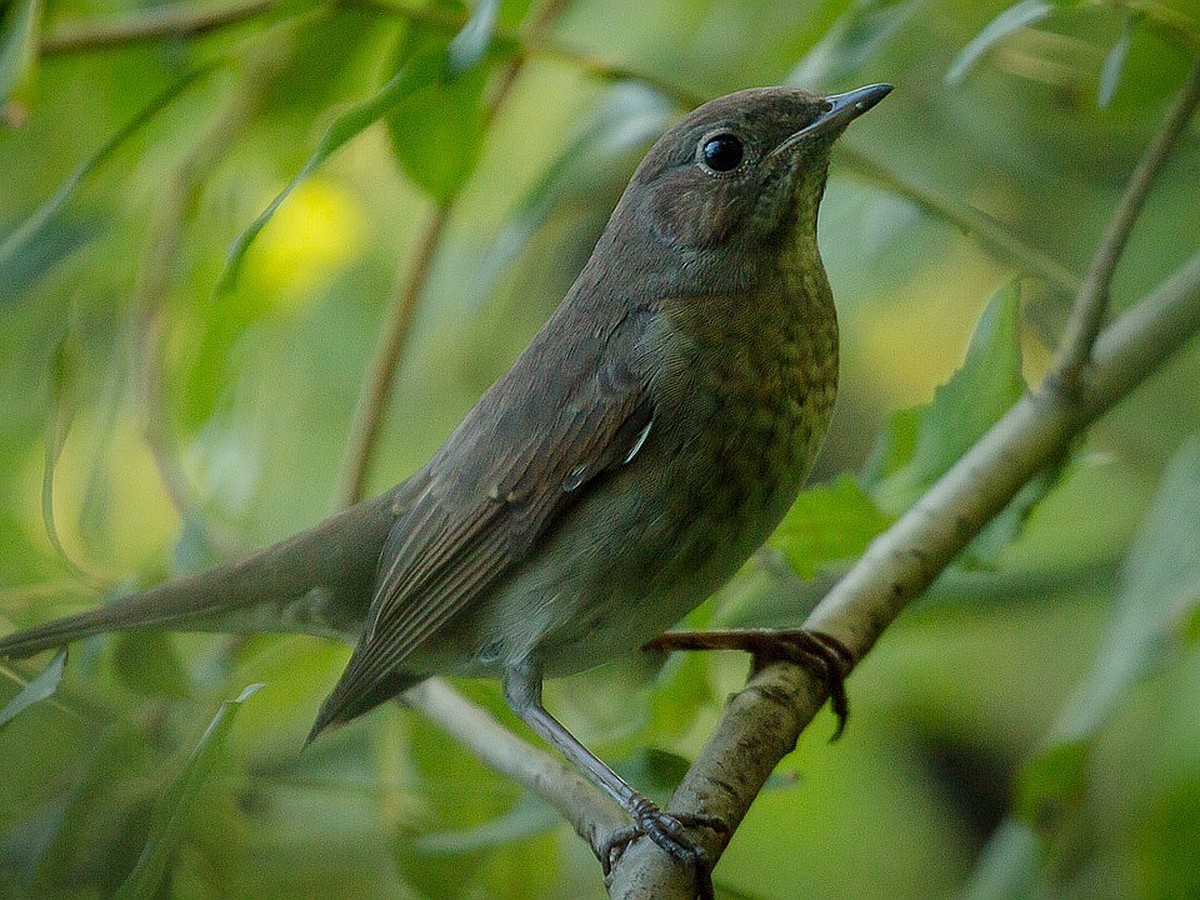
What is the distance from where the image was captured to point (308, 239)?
13.7 ft

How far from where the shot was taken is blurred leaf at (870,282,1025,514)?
2.56 m

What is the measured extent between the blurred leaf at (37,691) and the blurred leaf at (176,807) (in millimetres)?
246

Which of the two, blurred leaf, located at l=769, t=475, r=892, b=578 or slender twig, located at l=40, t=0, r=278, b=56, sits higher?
slender twig, located at l=40, t=0, r=278, b=56

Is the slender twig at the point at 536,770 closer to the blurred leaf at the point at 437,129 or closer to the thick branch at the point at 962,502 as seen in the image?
the thick branch at the point at 962,502

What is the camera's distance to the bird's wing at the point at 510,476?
2.50 meters

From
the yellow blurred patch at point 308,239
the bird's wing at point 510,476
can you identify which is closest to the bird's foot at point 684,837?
the bird's wing at point 510,476

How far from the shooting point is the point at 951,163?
13.5 ft

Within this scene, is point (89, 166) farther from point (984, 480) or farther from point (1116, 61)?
point (1116, 61)

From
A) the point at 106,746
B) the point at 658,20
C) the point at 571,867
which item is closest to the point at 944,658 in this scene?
the point at 571,867

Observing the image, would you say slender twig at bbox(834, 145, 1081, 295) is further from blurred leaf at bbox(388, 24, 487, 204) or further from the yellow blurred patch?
the yellow blurred patch

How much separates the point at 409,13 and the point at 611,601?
1.24 meters

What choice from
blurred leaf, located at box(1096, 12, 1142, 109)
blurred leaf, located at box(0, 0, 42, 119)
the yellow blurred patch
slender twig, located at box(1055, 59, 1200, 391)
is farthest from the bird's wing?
the yellow blurred patch

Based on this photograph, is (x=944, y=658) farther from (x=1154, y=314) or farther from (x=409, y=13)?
(x=409, y=13)

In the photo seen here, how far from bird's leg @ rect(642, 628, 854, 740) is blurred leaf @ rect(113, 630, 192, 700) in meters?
1.06
